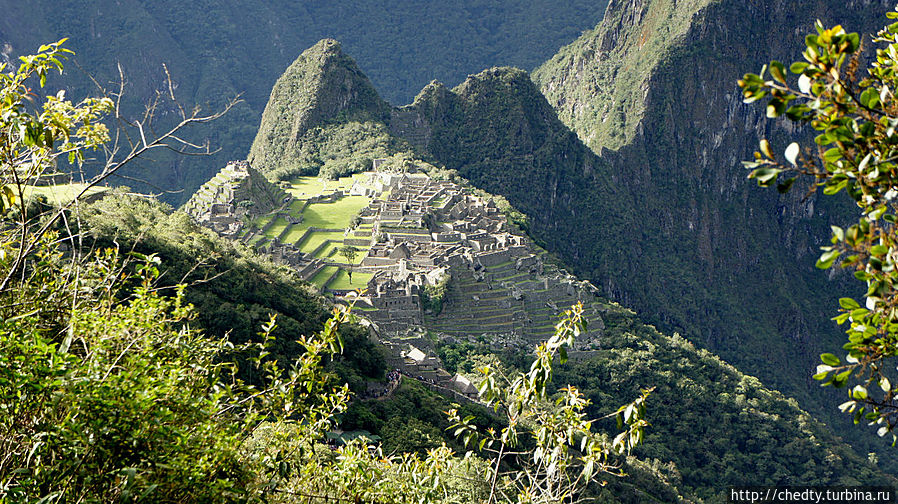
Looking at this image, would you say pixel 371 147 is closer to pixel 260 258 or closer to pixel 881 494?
pixel 260 258

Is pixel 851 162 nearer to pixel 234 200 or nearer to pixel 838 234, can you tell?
pixel 838 234

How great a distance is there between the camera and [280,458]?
18.5 ft

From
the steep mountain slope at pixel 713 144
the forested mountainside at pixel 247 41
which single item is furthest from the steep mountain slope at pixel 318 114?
the steep mountain slope at pixel 713 144

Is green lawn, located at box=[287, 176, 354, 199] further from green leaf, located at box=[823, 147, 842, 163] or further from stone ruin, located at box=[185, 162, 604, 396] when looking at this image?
green leaf, located at box=[823, 147, 842, 163]

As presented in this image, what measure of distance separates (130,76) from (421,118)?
59910 mm

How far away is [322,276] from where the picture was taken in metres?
35.0

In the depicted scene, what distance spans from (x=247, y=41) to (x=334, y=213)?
119 m

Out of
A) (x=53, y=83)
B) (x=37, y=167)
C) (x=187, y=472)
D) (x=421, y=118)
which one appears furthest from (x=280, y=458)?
(x=53, y=83)

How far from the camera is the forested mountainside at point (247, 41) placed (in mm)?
111000

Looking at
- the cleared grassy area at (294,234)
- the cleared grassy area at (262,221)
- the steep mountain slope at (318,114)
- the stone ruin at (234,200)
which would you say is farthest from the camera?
the steep mountain slope at (318,114)

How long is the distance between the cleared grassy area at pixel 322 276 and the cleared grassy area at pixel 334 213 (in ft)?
19.7

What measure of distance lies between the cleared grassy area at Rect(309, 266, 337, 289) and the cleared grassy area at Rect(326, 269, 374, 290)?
0.33 metres

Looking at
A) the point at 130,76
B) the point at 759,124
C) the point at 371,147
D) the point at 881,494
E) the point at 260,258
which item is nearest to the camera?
the point at 260,258

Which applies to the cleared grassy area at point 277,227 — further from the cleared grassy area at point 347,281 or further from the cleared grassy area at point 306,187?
the cleared grassy area at point 306,187
